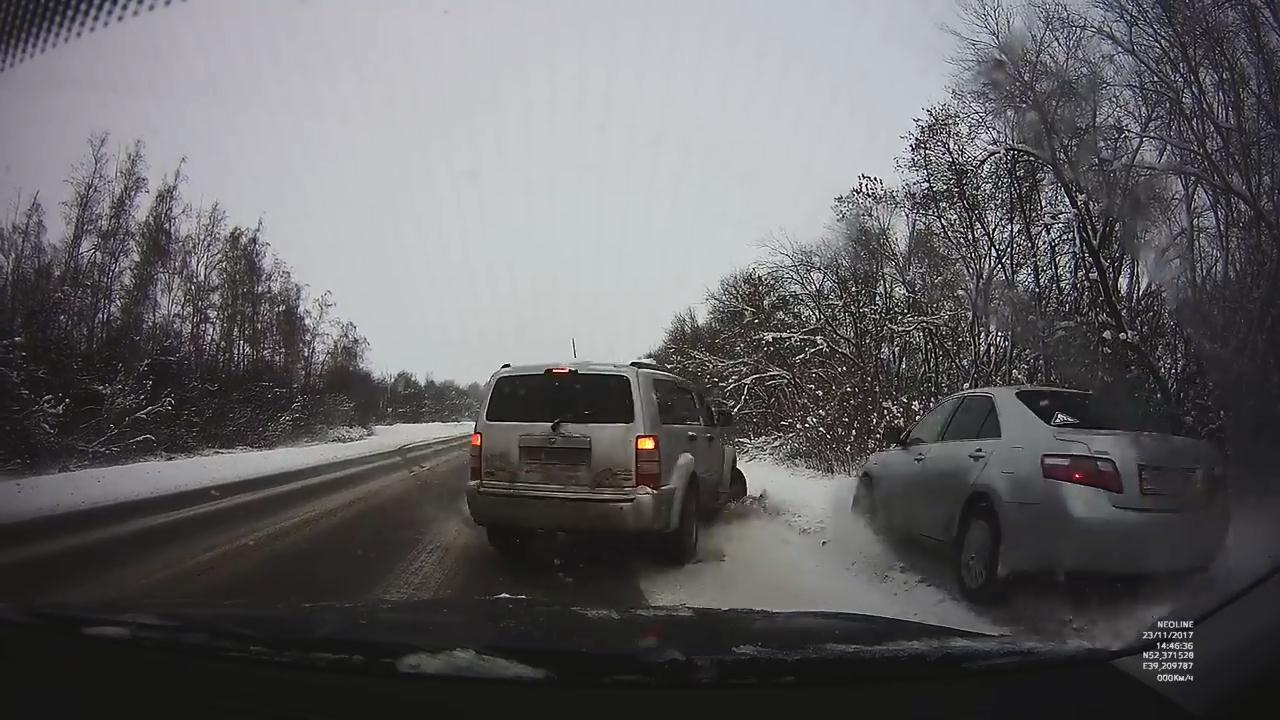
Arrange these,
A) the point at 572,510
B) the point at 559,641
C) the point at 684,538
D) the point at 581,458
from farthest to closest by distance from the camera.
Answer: the point at 684,538 → the point at 581,458 → the point at 572,510 → the point at 559,641

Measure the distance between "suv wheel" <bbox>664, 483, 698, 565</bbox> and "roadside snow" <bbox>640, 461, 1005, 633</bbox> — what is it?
0.40ft

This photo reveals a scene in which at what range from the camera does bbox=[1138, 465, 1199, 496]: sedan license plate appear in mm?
4457

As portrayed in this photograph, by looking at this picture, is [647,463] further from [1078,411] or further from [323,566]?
[1078,411]

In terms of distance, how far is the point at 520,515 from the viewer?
21.2 ft

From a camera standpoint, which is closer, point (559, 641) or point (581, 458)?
point (559, 641)

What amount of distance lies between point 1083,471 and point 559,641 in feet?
11.7

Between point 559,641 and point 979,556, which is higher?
point 559,641

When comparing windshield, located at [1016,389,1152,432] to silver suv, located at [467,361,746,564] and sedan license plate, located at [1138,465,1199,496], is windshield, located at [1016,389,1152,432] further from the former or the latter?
silver suv, located at [467,361,746,564]

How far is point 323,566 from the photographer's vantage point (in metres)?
6.49

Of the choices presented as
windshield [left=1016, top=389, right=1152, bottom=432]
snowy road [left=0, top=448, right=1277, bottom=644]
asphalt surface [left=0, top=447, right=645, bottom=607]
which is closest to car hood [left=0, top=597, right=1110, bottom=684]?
snowy road [left=0, top=448, right=1277, bottom=644]

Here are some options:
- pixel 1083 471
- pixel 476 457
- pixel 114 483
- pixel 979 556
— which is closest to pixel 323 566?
pixel 476 457

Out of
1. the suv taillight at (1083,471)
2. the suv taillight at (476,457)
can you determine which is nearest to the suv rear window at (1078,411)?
the suv taillight at (1083,471)

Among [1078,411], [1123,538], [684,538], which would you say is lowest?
[684,538]

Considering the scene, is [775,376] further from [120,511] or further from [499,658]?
[499,658]
